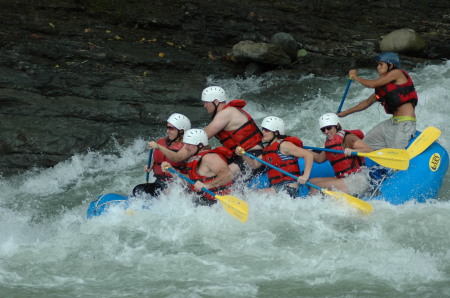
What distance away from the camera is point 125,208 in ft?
21.6

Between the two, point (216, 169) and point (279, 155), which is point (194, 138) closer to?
point (216, 169)

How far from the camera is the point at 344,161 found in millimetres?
6539

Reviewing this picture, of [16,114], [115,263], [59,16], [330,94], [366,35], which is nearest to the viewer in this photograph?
[115,263]

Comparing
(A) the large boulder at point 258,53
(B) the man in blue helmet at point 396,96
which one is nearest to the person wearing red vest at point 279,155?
(B) the man in blue helmet at point 396,96

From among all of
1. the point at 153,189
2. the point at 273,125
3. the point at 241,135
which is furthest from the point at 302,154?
the point at 153,189

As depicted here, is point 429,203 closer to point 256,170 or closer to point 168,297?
point 256,170

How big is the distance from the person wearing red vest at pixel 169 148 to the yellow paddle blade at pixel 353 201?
4.75 ft

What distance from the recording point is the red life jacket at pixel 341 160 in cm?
654

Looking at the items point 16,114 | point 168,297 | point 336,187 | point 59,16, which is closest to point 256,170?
point 336,187

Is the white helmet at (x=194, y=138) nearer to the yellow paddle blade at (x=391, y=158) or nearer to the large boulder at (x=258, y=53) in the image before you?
the yellow paddle blade at (x=391, y=158)

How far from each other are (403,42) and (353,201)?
20.0 ft

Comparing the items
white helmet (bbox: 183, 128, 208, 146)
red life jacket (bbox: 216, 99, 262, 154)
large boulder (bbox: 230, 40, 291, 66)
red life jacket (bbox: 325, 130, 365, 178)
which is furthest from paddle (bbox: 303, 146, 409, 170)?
large boulder (bbox: 230, 40, 291, 66)

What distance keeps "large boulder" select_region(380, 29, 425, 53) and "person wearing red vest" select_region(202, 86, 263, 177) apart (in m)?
5.61

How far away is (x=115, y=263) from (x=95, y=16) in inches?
260
